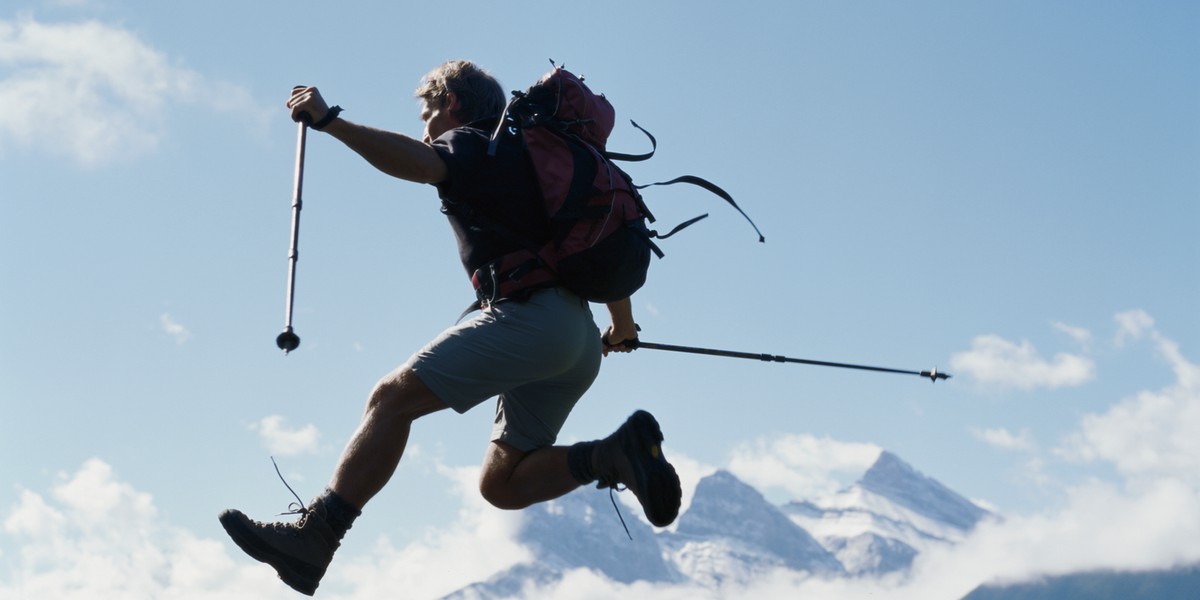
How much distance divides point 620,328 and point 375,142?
301 cm

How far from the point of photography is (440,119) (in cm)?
802

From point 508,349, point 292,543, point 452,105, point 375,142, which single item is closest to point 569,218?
point 508,349

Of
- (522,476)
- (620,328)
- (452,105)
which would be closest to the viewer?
(452,105)

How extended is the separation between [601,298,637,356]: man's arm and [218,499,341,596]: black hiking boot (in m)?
2.73

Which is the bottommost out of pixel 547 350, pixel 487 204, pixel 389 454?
pixel 389 454

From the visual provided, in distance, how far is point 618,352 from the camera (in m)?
9.73

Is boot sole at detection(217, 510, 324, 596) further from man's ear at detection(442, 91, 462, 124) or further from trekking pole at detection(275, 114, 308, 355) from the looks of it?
man's ear at detection(442, 91, 462, 124)

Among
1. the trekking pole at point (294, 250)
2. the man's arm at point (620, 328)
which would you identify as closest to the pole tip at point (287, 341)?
the trekking pole at point (294, 250)

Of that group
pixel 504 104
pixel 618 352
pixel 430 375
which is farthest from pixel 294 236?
pixel 618 352

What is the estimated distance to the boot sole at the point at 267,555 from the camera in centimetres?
712

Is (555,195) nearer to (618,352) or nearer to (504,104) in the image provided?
(504,104)

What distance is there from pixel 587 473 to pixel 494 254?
4.11ft

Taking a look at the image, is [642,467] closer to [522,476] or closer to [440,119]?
[522,476]

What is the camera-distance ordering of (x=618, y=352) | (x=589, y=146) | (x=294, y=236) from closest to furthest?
(x=294, y=236)
(x=589, y=146)
(x=618, y=352)
